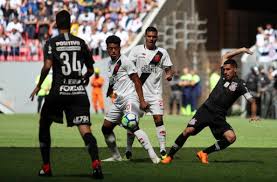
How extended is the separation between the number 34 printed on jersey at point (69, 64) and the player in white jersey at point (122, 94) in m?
2.10

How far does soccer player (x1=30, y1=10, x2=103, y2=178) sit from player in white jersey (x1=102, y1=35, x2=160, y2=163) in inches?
82.1

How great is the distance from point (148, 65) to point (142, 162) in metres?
1.95

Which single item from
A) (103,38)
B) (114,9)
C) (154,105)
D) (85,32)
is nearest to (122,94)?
(154,105)

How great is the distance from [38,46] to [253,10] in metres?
14.7

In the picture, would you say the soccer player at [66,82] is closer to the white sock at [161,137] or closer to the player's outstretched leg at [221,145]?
the player's outstretched leg at [221,145]

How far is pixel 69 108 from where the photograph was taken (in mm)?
12695

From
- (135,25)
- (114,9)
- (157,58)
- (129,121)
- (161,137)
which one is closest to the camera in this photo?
(129,121)

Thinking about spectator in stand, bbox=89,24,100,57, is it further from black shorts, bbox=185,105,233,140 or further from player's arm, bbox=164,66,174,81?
black shorts, bbox=185,105,233,140

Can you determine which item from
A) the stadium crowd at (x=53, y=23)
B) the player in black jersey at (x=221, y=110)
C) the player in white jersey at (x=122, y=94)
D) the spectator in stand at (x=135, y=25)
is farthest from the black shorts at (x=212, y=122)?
the spectator in stand at (x=135, y=25)

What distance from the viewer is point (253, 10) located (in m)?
49.4

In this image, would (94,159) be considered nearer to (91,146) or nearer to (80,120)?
(91,146)

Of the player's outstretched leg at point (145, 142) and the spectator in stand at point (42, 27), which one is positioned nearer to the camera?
the player's outstretched leg at point (145, 142)

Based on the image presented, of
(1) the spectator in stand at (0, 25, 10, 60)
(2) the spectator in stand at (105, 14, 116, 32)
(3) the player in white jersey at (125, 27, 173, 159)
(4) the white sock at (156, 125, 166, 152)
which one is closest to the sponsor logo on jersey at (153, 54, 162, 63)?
(3) the player in white jersey at (125, 27, 173, 159)

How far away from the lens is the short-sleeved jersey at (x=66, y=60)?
12.6m
